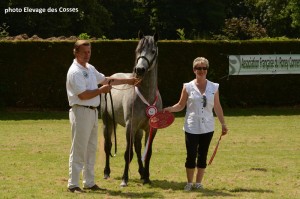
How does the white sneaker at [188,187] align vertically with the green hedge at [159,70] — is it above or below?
below

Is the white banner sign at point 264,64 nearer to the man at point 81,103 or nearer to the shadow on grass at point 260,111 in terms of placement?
the shadow on grass at point 260,111

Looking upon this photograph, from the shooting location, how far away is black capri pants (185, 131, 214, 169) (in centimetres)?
930

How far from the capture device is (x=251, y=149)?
1498cm

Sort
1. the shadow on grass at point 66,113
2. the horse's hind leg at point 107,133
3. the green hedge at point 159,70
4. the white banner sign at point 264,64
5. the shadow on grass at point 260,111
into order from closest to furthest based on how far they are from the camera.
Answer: the horse's hind leg at point 107,133 → the shadow on grass at point 66,113 → the shadow on grass at point 260,111 → the green hedge at point 159,70 → the white banner sign at point 264,64

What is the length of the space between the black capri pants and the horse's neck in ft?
3.87

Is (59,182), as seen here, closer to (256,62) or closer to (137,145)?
(137,145)

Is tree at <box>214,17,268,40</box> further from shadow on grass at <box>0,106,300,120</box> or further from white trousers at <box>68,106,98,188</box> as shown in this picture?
white trousers at <box>68,106,98,188</box>

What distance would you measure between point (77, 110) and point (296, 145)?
8.18m

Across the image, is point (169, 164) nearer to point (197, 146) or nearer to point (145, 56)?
point (197, 146)

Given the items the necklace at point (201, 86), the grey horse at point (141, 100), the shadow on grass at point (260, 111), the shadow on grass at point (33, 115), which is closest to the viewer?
the necklace at point (201, 86)

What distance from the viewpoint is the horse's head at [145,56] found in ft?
31.5

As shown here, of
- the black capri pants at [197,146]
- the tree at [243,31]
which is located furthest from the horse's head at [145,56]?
the tree at [243,31]

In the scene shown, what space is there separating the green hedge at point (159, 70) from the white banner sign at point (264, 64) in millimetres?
262

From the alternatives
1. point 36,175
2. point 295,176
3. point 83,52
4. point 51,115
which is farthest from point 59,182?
point 51,115
